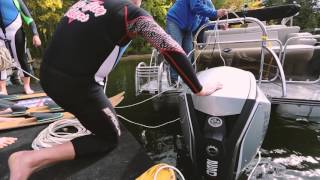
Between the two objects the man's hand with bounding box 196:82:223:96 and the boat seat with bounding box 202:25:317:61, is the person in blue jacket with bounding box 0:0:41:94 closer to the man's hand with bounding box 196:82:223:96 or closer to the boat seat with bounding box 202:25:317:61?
the boat seat with bounding box 202:25:317:61

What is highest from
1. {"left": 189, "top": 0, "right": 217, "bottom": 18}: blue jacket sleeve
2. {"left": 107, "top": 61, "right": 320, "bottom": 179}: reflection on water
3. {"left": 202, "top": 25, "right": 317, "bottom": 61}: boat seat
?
{"left": 189, "top": 0, "right": 217, "bottom": 18}: blue jacket sleeve

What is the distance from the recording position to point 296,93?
173 inches

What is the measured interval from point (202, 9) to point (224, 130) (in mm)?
2445

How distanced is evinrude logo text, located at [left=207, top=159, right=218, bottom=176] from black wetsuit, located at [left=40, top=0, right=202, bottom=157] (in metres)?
0.67

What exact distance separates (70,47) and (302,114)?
4514mm

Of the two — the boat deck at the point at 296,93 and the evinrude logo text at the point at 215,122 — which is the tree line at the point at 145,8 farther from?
the evinrude logo text at the point at 215,122

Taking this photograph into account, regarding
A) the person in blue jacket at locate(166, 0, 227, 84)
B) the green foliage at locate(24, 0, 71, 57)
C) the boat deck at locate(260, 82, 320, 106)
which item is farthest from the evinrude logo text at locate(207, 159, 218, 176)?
the green foliage at locate(24, 0, 71, 57)

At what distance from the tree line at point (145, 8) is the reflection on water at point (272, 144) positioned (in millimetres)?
7417

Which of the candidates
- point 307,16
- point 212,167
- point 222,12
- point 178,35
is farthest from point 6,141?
point 307,16

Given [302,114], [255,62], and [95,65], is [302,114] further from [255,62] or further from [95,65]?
[95,65]

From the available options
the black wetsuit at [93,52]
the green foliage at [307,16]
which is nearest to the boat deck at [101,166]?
the black wetsuit at [93,52]

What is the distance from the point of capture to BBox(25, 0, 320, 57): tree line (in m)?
17.7

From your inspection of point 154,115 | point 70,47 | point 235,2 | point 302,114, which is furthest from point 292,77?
point 235,2

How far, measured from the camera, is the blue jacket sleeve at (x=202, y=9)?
15.2ft
